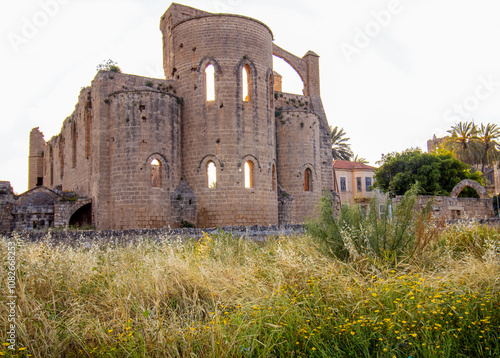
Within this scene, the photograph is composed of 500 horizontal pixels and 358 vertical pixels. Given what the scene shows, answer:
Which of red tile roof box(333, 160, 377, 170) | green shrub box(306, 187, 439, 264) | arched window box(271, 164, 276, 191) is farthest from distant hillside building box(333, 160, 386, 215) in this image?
green shrub box(306, 187, 439, 264)

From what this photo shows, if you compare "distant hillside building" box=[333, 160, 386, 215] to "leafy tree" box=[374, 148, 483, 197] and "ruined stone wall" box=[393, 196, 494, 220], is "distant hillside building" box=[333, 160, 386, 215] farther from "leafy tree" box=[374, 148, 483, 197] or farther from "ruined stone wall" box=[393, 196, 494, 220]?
"ruined stone wall" box=[393, 196, 494, 220]

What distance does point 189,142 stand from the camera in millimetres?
20531

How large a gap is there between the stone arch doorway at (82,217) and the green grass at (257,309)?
1366 cm

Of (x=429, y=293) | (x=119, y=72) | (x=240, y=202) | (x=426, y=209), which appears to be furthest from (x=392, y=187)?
(x=429, y=293)

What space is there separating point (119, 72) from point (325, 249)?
626 inches

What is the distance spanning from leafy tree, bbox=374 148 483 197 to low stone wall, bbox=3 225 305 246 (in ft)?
60.2

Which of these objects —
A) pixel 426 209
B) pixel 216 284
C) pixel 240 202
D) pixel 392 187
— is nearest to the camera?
pixel 216 284

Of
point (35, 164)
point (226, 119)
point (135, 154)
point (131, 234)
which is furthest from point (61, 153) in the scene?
point (131, 234)

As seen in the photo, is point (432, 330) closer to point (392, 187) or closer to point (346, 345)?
point (346, 345)

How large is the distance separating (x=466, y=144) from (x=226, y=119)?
27.2 meters

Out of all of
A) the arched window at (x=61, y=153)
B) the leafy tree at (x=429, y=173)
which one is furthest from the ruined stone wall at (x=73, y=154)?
the leafy tree at (x=429, y=173)

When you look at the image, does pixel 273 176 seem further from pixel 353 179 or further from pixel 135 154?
pixel 353 179

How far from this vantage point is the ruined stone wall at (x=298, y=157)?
2273 centimetres

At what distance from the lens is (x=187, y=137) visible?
2059 centimetres
